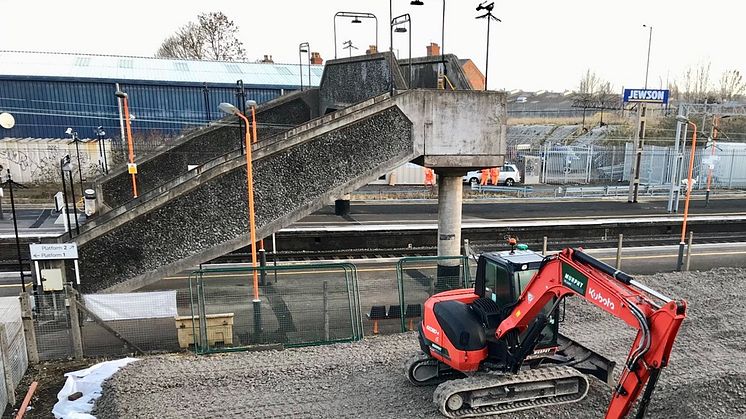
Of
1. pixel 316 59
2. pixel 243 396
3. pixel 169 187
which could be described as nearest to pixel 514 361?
pixel 243 396

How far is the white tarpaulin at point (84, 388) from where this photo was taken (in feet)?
26.9

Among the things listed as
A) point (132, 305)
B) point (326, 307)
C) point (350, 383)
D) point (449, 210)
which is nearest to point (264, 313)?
point (326, 307)

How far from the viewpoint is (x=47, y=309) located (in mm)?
10422

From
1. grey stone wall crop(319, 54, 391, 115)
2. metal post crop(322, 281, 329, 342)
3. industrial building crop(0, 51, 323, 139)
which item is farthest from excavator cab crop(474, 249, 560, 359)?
industrial building crop(0, 51, 323, 139)

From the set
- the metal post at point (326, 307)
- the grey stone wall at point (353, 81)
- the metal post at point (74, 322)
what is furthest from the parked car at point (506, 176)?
the metal post at point (74, 322)

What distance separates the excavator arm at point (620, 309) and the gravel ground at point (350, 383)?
5.92 feet

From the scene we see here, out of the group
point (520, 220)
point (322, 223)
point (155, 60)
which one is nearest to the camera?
point (322, 223)

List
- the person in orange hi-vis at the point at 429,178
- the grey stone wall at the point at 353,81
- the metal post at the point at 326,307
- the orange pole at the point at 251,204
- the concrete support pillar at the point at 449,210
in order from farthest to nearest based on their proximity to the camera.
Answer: the person in orange hi-vis at the point at 429,178 → the grey stone wall at the point at 353,81 → the concrete support pillar at the point at 449,210 → the metal post at the point at 326,307 → the orange pole at the point at 251,204

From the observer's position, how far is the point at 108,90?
37.3m

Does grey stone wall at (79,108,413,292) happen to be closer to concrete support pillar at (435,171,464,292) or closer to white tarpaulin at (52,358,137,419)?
concrete support pillar at (435,171,464,292)

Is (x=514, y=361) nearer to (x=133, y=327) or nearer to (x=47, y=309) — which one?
(x=133, y=327)

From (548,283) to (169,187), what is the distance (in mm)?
9664

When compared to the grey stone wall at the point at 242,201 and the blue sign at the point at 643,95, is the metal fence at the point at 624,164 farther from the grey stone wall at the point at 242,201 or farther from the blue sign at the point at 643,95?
the grey stone wall at the point at 242,201

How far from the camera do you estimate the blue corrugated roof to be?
122ft
